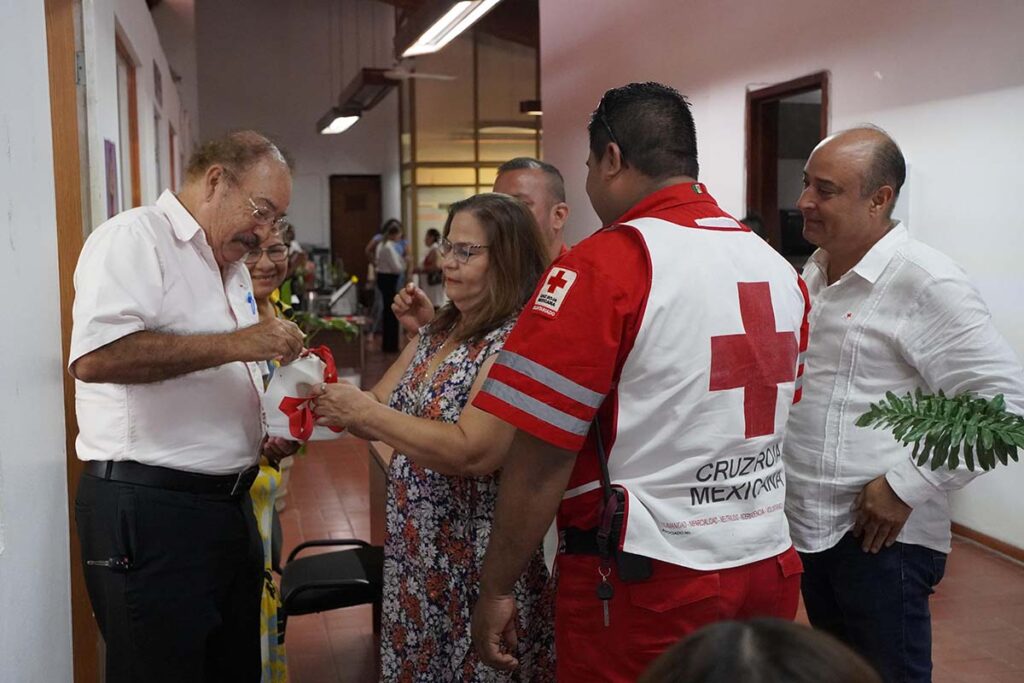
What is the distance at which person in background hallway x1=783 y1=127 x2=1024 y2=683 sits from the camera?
78.4 inches

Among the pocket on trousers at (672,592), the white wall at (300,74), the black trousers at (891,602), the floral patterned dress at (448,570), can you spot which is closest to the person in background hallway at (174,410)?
the floral patterned dress at (448,570)

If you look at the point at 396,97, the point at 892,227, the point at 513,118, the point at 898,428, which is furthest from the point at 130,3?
the point at 396,97

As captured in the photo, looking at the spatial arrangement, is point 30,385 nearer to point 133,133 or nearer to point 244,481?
point 244,481

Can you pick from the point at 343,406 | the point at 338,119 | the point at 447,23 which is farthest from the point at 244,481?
the point at 338,119

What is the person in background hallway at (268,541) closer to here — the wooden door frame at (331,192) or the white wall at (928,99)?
the white wall at (928,99)

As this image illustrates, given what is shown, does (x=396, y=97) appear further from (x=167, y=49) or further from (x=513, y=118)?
(x=167, y=49)

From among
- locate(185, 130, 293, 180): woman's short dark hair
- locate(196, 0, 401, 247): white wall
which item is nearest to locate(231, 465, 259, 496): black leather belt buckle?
locate(185, 130, 293, 180): woman's short dark hair

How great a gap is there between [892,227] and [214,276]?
5.15ft

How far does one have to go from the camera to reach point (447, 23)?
279 inches

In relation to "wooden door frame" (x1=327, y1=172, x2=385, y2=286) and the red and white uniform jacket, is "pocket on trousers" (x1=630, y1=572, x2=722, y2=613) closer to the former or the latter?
the red and white uniform jacket

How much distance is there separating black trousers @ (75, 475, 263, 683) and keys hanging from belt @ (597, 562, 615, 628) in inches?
40.8

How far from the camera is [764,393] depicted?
66.2 inches

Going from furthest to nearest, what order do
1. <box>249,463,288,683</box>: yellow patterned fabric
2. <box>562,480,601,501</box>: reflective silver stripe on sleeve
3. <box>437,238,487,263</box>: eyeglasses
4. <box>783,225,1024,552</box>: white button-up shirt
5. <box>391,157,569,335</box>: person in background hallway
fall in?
<box>391,157,569,335</box>: person in background hallway, <box>249,463,288,683</box>: yellow patterned fabric, <box>437,238,487,263</box>: eyeglasses, <box>783,225,1024,552</box>: white button-up shirt, <box>562,480,601,501</box>: reflective silver stripe on sleeve

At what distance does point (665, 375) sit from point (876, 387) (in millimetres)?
720
